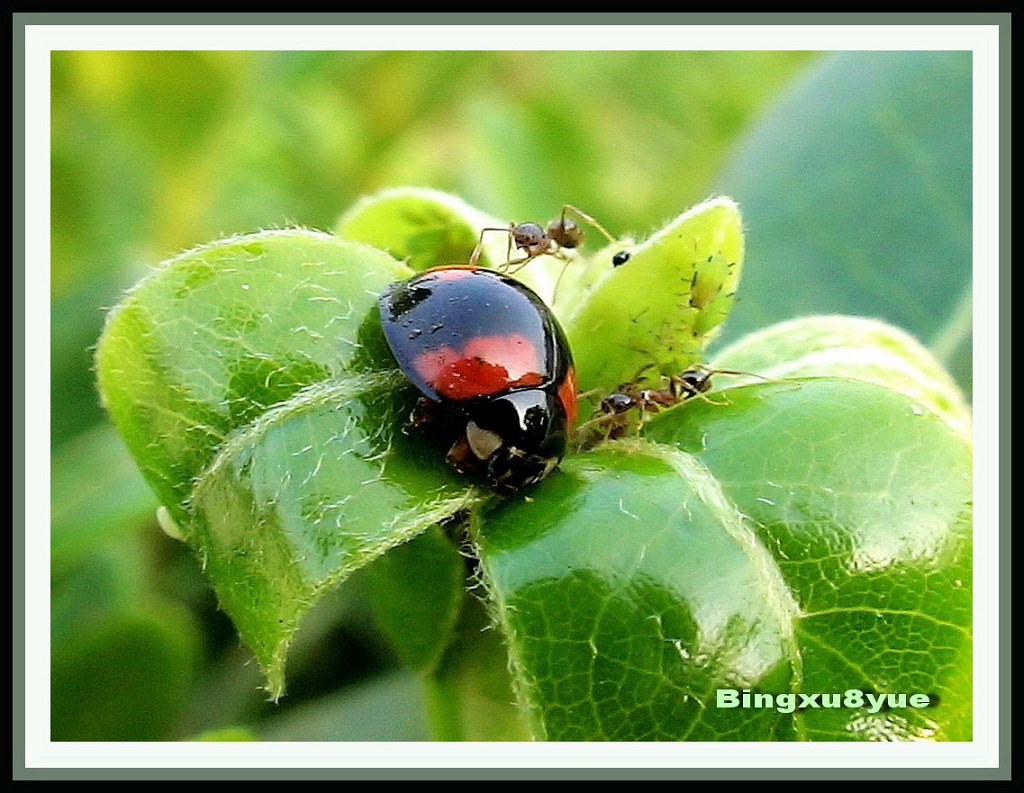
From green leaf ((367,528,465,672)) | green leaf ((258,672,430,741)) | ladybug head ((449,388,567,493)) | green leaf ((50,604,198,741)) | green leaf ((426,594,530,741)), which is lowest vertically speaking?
green leaf ((258,672,430,741))

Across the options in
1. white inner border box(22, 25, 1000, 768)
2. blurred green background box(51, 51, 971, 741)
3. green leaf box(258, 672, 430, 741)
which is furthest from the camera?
blurred green background box(51, 51, 971, 741)

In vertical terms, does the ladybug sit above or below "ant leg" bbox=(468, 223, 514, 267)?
below

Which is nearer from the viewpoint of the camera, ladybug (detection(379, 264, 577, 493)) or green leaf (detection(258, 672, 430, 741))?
ladybug (detection(379, 264, 577, 493))

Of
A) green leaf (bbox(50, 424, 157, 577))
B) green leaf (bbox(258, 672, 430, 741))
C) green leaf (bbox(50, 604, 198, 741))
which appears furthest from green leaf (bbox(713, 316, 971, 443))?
green leaf (bbox(50, 604, 198, 741))

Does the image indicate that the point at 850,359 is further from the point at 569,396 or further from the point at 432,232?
the point at 432,232

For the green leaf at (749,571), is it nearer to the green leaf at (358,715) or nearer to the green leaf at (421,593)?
the green leaf at (421,593)

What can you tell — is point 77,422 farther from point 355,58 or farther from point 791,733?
point 791,733

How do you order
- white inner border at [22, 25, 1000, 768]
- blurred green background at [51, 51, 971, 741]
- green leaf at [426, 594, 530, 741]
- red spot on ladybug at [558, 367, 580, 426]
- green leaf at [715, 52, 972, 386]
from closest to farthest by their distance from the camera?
1. red spot on ladybug at [558, 367, 580, 426]
2. green leaf at [426, 594, 530, 741]
3. white inner border at [22, 25, 1000, 768]
4. blurred green background at [51, 51, 971, 741]
5. green leaf at [715, 52, 972, 386]

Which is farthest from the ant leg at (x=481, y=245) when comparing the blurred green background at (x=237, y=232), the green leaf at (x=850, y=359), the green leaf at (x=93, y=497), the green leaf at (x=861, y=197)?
the green leaf at (x=861, y=197)

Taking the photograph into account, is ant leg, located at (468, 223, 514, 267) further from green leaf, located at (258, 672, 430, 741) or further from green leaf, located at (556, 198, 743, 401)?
green leaf, located at (258, 672, 430, 741)
